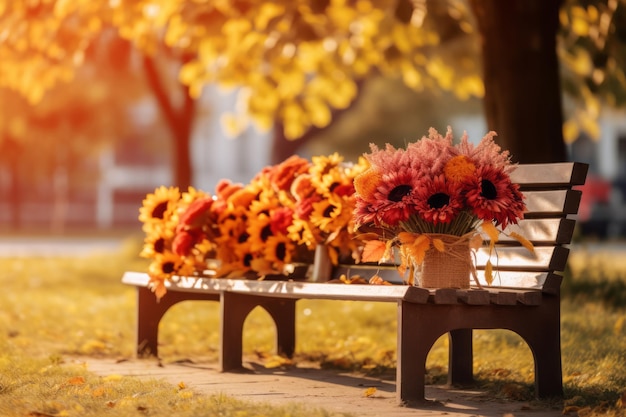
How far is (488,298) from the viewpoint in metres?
6.15

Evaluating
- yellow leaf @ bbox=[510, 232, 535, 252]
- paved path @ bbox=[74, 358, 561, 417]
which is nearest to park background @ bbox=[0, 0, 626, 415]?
paved path @ bbox=[74, 358, 561, 417]

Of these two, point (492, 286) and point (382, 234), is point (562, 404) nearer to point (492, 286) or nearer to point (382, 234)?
point (492, 286)

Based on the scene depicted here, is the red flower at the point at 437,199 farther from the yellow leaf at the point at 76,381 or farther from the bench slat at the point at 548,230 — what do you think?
the yellow leaf at the point at 76,381

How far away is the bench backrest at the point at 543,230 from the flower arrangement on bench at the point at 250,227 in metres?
0.89

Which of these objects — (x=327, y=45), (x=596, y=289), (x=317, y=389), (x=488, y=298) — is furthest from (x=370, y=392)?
(x=327, y=45)

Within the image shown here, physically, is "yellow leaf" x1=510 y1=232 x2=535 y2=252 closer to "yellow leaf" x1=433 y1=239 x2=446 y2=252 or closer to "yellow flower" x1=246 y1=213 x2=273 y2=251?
"yellow leaf" x1=433 y1=239 x2=446 y2=252

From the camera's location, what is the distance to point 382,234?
6812mm

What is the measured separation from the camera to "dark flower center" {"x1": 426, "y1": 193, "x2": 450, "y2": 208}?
6.17 meters

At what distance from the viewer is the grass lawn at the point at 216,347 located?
19.8ft

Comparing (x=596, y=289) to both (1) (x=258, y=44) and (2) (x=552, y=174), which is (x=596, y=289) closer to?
(1) (x=258, y=44)

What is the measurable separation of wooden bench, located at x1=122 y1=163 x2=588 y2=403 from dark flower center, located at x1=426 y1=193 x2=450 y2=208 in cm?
Answer: 42

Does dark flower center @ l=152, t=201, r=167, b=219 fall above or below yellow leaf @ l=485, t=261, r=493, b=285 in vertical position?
above

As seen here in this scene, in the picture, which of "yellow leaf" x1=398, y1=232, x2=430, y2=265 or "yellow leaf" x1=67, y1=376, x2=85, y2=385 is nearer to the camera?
"yellow leaf" x1=398, y1=232, x2=430, y2=265

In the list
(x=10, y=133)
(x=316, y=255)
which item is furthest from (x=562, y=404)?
(x=10, y=133)
